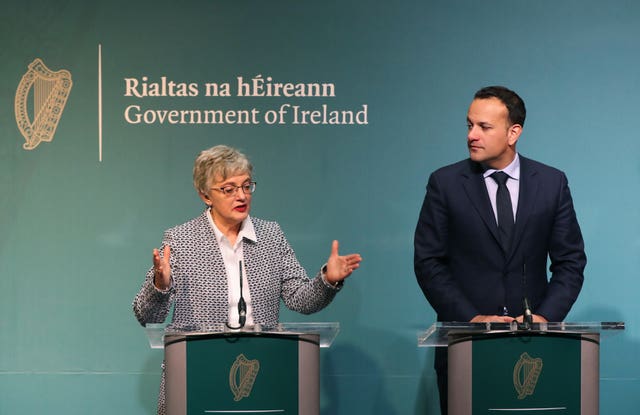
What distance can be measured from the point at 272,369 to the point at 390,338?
228 cm

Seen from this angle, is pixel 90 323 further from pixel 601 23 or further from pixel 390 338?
pixel 601 23

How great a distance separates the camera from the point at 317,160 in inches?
229

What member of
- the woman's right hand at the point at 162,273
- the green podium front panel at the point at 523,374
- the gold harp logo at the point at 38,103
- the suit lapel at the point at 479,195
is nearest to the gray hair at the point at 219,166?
the woman's right hand at the point at 162,273

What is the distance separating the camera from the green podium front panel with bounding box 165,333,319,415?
3541 millimetres

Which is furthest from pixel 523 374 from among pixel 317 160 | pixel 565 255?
pixel 317 160

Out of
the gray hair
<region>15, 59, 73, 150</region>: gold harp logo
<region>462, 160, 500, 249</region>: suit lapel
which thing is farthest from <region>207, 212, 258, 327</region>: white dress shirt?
<region>15, 59, 73, 150</region>: gold harp logo

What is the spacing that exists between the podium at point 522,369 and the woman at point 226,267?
721 millimetres

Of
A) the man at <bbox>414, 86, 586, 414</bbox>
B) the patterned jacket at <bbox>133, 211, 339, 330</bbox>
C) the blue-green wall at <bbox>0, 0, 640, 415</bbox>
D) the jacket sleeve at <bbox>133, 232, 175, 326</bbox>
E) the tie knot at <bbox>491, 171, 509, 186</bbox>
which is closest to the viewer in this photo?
the jacket sleeve at <bbox>133, 232, 175, 326</bbox>

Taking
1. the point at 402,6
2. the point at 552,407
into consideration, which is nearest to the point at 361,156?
the point at 402,6

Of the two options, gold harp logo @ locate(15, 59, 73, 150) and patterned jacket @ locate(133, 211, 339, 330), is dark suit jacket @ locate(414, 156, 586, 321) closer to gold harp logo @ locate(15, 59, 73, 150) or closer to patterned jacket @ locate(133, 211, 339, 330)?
patterned jacket @ locate(133, 211, 339, 330)

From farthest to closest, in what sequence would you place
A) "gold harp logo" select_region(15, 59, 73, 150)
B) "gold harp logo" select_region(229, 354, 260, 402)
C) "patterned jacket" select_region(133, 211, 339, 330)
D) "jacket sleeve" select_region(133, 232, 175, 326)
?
1. "gold harp logo" select_region(15, 59, 73, 150)
2. "patterned jacket" select_region(133, 211, 339, 330)
3. "jacket sleeve" select_region(133, 232, 175, 326)
4. "gold harp logo" select_region(229, 354, 260, 402)

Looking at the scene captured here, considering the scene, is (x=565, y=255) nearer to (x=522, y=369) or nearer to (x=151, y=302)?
(x=522, y=369)

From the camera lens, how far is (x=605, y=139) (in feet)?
18.9

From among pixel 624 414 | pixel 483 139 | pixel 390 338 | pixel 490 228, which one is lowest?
pixel 624 414
